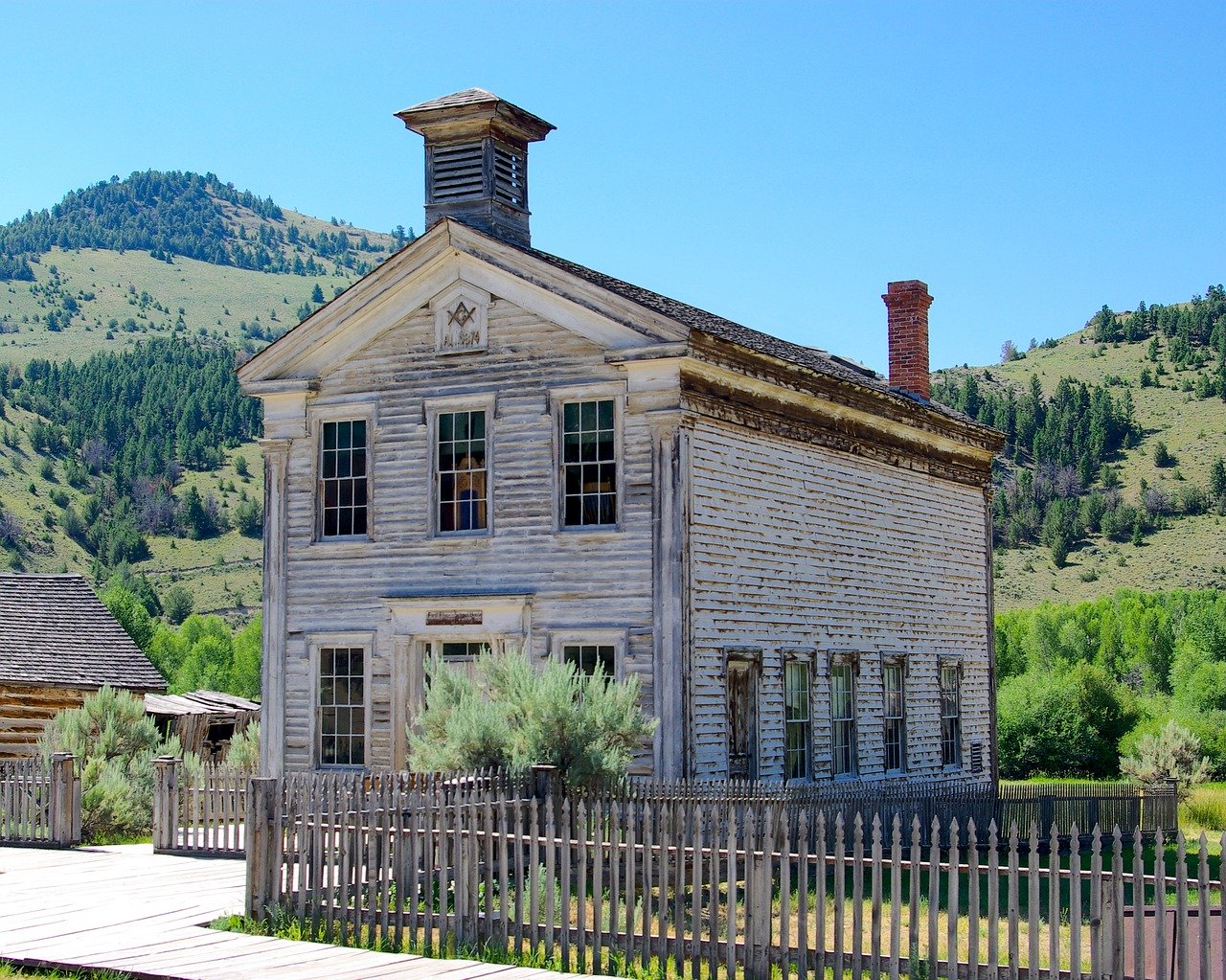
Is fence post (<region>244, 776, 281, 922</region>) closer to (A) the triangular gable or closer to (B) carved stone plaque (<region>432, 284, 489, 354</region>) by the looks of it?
(A) the triangular gable

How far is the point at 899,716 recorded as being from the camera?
84.5 feet

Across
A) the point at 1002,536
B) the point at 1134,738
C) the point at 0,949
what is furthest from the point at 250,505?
the point at 0,949

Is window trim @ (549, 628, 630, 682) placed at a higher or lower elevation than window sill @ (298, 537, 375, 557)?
lower

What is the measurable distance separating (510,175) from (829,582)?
295 inches

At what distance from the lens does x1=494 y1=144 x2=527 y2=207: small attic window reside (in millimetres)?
23656

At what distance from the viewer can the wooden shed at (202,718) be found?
3572 cm

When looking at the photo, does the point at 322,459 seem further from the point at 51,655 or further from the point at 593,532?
the point at 51,655

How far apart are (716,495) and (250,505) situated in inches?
4191

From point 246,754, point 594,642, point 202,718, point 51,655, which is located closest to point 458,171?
point 594,642

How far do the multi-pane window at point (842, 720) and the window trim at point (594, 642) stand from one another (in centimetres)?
457

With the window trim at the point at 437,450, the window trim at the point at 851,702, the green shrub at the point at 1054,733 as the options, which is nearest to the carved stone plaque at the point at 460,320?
the window trim at the point at 437,450

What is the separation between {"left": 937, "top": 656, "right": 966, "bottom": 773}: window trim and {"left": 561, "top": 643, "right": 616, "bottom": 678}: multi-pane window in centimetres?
860

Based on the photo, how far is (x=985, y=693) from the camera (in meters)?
29.3

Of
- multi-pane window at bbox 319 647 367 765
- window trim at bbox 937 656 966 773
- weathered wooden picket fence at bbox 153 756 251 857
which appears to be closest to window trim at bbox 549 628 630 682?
multi-pane window at bbox 319 647 367 765
